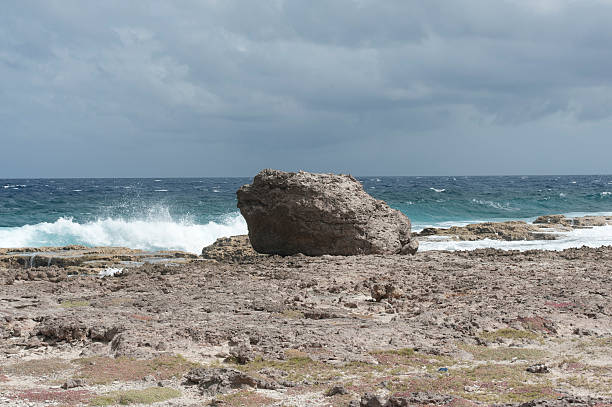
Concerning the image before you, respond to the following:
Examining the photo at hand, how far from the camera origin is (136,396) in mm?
6816

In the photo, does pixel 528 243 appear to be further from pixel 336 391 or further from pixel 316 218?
pixel 336 391

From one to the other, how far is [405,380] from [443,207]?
4922cm

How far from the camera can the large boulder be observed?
19.7 m

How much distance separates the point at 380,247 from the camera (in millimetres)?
19875

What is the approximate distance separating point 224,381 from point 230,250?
16.4m

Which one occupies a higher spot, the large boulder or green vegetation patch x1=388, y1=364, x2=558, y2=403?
the large boulder

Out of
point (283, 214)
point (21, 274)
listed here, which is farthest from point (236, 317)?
point (283, 214)

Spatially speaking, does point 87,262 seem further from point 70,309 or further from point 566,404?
point 566,404

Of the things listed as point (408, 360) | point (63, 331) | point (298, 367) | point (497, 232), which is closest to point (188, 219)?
point (497, 232)

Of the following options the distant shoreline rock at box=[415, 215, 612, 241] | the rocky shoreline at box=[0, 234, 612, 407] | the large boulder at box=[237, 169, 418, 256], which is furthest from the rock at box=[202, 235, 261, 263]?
the distant shoreline rock at box=[415, 215, 612, 241]

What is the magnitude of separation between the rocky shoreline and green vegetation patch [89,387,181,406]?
3 centimetres

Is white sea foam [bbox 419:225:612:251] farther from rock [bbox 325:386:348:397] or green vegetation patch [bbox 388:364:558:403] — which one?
rock [bbox 325:386:348:397]

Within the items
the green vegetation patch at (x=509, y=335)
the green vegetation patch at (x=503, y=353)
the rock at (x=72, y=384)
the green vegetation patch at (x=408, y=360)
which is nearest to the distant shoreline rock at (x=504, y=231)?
the green vegetation patch at (x=509, y=335)

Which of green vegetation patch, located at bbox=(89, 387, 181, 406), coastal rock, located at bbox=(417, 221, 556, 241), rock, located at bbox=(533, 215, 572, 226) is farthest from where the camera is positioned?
rock, located at bbox=(533, 215, 572, 226)
